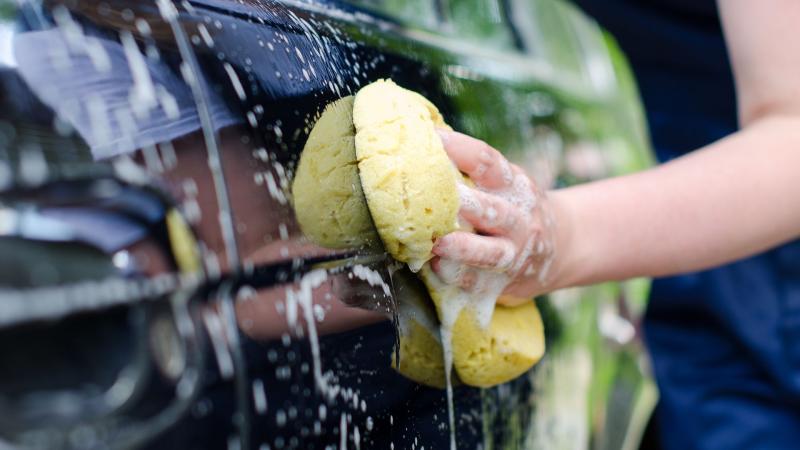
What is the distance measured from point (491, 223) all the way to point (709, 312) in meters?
1.17

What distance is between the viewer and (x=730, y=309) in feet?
5.94

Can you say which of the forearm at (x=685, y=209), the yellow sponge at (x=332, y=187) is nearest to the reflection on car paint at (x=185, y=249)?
the yellow sponge at (x=332, y=187)

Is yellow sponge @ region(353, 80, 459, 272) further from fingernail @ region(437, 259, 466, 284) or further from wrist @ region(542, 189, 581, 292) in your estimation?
wrist @ region(542, 189, 581, 292)

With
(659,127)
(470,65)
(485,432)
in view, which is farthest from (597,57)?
(485,432)

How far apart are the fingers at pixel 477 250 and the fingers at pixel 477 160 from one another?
2.8 inches

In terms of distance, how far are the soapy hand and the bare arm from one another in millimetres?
68

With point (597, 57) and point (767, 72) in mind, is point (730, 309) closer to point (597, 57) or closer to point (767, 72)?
point (767, 72)

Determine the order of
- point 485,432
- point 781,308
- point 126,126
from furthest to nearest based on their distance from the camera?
1. point 781,308
2. point 485,432
3. point 126,126

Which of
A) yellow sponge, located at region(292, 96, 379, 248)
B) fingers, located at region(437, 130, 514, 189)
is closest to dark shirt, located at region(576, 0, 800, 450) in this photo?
fingers, located at region(437, 130, 514, 189)

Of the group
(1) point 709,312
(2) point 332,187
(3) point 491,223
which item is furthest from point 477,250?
(1) point 709,312

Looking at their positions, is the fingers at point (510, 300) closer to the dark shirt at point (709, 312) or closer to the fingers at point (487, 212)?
the fingers at point (487, 212)

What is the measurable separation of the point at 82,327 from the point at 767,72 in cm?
107

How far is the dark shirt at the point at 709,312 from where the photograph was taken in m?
1.74

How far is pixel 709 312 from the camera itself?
1869 millimetres
